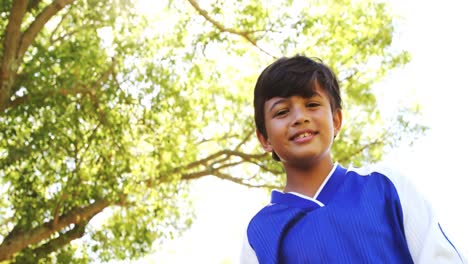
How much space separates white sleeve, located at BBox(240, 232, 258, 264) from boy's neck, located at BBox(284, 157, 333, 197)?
0.23 meters

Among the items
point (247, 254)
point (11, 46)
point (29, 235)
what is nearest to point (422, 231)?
point (247, 254)

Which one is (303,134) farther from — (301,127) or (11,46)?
(11,46)

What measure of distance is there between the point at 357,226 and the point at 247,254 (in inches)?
17.4

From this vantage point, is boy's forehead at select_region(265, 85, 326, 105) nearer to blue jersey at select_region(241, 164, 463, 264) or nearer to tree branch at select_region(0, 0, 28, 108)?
blue jersey at select_region(241, 164, 463, 264)

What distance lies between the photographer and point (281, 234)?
2072 mm

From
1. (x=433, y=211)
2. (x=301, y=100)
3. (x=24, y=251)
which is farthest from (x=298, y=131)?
(x=24, y=251)

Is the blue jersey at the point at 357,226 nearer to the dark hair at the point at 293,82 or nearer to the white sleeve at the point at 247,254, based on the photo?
the white sleeve at the point at 247,254

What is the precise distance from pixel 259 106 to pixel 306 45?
815 centimetres

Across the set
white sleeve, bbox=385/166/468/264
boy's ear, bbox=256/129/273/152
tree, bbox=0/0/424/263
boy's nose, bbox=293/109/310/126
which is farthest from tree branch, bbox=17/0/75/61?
white sleeve, bbox=385/166/468/264

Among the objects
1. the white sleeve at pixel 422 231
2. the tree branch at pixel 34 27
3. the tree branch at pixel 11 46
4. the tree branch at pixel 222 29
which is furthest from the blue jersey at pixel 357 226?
the tree branch at pixel 222 29

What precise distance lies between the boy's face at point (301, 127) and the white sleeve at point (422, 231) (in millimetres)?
284

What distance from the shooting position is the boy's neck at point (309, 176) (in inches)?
85.0

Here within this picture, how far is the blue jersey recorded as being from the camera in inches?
75.0

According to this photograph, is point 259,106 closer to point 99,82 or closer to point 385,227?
point 385,227
